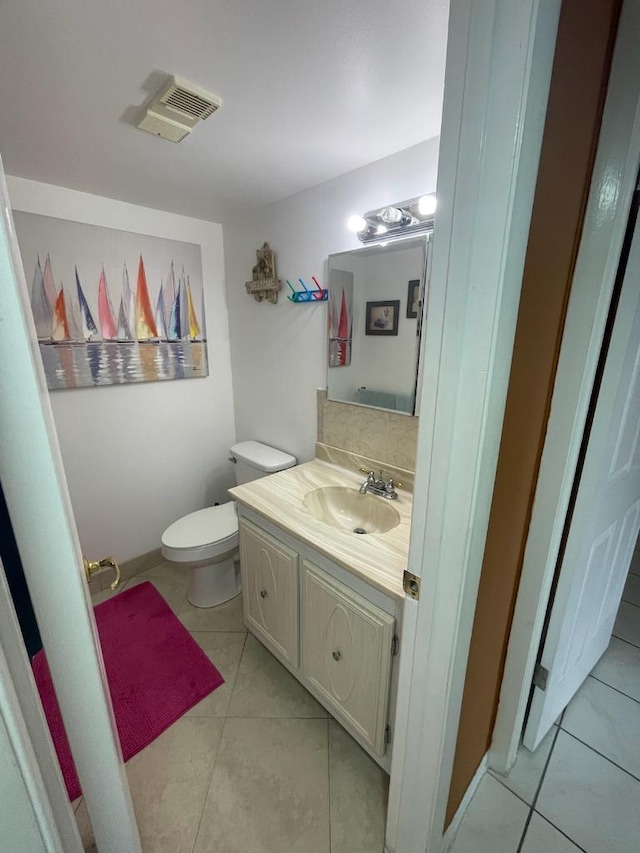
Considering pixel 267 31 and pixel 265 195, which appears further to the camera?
pixel 265 195

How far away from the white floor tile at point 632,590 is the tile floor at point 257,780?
5.73 ft

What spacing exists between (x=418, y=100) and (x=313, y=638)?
1823 mm

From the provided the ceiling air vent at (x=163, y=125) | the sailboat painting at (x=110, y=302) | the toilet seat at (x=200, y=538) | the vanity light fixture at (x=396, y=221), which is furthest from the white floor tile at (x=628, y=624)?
the ceiling air vent at (x=163, y=125)

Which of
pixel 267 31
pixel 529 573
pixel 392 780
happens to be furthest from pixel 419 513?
pixel 267 31

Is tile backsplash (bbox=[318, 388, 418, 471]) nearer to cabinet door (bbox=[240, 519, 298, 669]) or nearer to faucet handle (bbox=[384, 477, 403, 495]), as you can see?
faucet handle (bbox=[384, 477, 403, 495])

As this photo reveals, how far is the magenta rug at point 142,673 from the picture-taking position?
138 centimetres

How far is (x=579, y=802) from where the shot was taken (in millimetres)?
1165

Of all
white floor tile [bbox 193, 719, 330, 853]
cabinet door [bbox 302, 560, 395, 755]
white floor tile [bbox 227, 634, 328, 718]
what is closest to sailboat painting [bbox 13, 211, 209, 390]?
cabinet door [bbox 302, 560, 395, 755]

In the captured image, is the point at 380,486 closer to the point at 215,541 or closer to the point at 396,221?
the point at 215,541

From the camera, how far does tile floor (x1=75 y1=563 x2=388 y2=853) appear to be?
1.09 meters

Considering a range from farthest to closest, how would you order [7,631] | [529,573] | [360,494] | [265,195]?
1. [265,195]
2. [360,494]
3. [529,573]
4. [7,631]

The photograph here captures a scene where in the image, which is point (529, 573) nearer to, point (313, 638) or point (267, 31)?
point (313, 638)

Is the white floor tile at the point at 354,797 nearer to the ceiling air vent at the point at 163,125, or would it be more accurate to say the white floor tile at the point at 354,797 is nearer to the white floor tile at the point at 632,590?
the white floor tile at the point at 632,590

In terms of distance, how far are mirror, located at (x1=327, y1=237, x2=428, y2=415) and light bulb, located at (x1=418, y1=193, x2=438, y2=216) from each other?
0.31 ft
